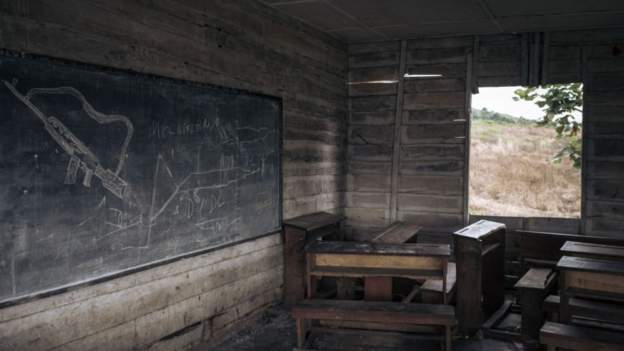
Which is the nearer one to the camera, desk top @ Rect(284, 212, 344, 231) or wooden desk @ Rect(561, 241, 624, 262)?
wooden desk @ Rect(561, 241, 624, 262)

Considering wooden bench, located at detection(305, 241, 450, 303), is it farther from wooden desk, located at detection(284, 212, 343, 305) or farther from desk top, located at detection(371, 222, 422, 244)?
desk top, located at detection(371, 222, 422, 244)

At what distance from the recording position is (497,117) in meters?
16.9

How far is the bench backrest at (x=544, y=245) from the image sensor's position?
223 inches

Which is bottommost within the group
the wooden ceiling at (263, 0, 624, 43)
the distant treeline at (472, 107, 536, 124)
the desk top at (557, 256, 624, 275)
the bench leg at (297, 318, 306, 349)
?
the bench leg at (297, 318, 306, 349)

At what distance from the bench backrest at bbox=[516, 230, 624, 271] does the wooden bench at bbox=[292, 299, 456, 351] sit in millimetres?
1720

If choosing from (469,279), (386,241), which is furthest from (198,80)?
(469,279)

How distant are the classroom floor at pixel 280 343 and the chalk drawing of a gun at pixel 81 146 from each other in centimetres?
176

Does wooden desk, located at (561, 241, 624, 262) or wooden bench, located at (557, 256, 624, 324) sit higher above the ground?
wooden desk, located at (561, 241, 624, 262)

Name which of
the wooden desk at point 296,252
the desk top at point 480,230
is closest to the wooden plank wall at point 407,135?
the desk top at point 480,230

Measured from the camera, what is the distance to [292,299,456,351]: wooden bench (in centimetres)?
447

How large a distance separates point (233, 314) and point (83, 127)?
8.09ft

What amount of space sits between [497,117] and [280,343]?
13880mm

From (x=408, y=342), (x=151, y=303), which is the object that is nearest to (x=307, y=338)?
(x=408, y=342)

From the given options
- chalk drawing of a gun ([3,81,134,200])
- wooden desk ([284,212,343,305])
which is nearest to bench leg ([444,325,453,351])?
wooden desk ([284,212,343,305])
